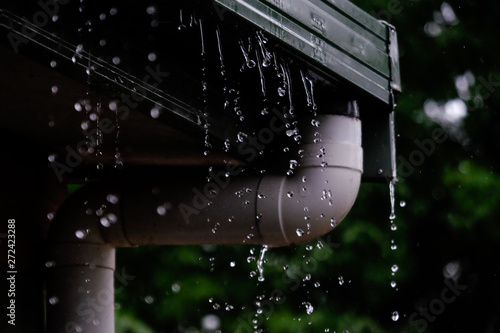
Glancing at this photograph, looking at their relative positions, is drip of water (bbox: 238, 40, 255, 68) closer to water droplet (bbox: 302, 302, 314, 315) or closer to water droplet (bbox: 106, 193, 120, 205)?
water droplet (bbox: 106, 193, 120, 205)

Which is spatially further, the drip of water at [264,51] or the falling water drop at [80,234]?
the falling water drop at [80,234]

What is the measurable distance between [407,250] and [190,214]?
4.59m

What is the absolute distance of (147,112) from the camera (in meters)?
3.06

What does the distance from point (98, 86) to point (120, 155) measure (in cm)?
75

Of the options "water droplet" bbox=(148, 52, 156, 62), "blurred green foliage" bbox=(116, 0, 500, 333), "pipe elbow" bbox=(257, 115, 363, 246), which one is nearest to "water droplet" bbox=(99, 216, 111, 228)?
"pipe elbow" bbox=(257, 115, 363, 246)

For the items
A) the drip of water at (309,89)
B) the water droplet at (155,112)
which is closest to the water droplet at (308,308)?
the drip of water at (309,89)

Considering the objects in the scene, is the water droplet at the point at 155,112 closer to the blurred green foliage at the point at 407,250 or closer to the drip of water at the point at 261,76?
the drip of water at the point at 261,76

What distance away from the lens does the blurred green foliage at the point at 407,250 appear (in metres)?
7.39

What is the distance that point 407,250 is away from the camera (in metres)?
7.72

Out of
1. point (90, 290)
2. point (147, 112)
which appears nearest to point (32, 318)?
point (90, 290)

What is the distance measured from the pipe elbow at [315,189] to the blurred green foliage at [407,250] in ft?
12.6

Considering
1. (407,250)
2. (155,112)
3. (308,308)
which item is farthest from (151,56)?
(407,250)

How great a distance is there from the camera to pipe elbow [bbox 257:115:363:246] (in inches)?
130

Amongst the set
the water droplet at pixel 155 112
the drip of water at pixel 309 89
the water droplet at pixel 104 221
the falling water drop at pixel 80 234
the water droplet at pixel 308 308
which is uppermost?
the water droplet at pixel 308 308
